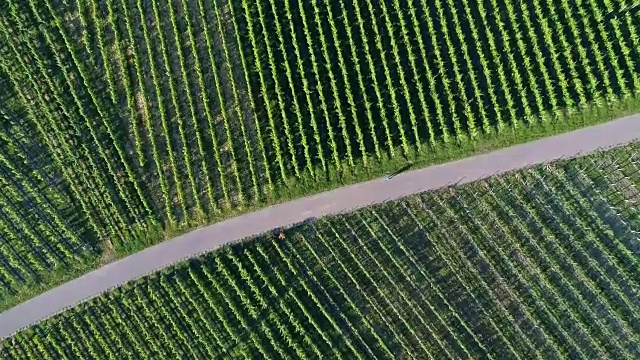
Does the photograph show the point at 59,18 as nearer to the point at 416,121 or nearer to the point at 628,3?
the point at 416,121

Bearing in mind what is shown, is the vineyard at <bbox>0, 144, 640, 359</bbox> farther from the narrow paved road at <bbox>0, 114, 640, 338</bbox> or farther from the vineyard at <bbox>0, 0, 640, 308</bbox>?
the vineyard at <bbox>0, 0, 640, 308</bbox>

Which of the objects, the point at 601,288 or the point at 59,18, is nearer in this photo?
the point at 601,288

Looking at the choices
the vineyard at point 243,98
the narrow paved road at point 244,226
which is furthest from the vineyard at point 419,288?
the vineyard at point 243,98

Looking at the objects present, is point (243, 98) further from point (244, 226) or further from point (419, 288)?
point (419, 288)

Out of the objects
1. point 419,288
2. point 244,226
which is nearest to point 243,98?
point 244,226

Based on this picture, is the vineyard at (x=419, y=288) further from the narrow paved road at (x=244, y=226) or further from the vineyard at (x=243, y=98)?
the vineyard at (x=243, y=98)

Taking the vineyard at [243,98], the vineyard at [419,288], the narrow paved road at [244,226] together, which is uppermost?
the vineyard at [243,98]

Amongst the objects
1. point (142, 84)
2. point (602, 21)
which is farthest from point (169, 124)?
point (602, 21)
